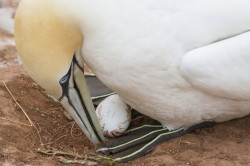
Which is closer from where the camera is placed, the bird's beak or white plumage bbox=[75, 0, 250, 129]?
white plumage bbox=[75, 0, 250, 129]

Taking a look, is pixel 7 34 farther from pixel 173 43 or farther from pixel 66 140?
pixel 173 43

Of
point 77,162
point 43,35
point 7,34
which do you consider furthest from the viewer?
point 7,34

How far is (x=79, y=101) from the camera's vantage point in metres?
3.87

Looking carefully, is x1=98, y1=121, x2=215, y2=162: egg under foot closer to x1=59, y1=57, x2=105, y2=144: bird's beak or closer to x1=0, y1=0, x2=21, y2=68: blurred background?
x1=59, y1=57, x2=105, y2=144: bird's beak

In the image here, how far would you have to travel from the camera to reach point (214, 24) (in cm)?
357

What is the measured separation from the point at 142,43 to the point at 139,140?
87 centimetres

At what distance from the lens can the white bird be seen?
11.4ft

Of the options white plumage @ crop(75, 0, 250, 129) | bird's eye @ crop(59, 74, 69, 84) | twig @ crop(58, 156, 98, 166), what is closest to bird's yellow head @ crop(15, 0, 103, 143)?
bird's eye @ crop(59, 74, 69, 84)

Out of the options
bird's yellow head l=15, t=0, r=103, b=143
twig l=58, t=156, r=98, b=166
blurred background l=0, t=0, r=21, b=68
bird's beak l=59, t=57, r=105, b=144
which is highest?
bird's yellow head l=15, t=0, r=103, b=143

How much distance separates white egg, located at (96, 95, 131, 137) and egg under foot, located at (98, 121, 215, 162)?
2.6 inches

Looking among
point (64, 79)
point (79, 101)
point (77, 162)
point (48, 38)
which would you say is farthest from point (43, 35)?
point (77, 162)

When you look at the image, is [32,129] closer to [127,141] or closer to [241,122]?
[127,141]

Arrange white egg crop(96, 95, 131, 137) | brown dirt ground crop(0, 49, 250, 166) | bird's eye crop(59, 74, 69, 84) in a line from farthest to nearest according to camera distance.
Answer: white egg crop(96, 95, 131, 137) → brown dirt ground crop(0, 49, 250, 166) → bird's eye crop(59, 74, 69, 84)

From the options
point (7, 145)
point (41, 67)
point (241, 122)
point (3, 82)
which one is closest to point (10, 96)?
point (3, 82)
